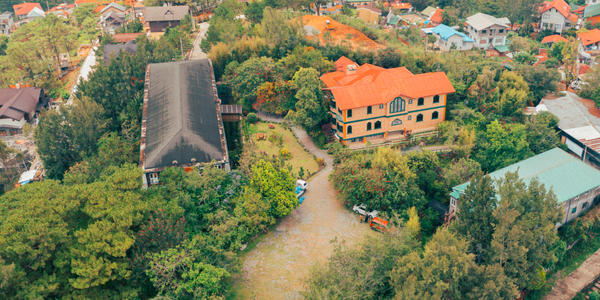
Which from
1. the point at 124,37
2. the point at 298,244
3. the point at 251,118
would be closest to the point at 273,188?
the point at 298,244

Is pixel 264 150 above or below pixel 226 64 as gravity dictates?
below

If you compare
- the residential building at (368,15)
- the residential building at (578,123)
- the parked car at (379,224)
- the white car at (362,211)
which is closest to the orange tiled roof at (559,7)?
the residential building at (368,15)

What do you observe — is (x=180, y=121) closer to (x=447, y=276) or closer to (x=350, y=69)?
(x=350, y=69)

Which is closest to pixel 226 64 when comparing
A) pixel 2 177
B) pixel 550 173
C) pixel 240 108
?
pixel 240 108

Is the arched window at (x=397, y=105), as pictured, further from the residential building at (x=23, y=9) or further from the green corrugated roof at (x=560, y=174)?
the residential building at (x=23, y=9)

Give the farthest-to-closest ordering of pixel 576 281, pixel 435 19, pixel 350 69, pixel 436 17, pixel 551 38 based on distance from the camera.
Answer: pixel 436 17 → pixel 435 19 → pixel 551 38 → pixel 350 69 → pixel 576 281

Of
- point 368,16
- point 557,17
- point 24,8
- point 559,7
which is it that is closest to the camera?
point 557,17

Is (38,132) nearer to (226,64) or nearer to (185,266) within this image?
(226,64)
